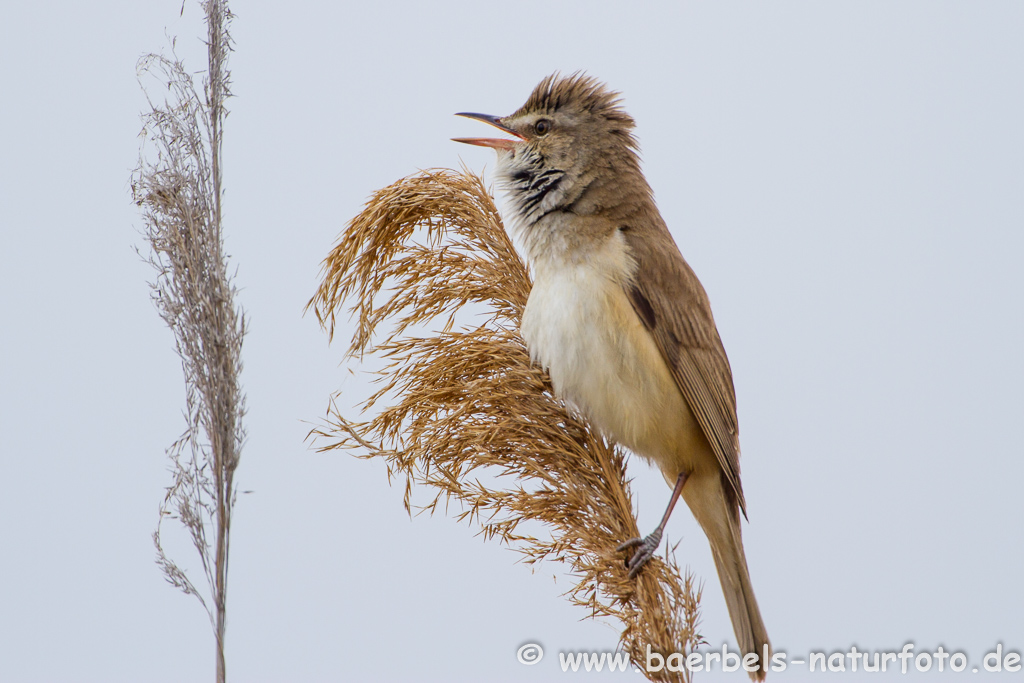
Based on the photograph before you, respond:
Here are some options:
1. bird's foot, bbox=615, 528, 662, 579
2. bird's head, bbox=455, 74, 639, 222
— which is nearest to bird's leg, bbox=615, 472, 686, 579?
bird's foot, bbox=615, 528, 662, 579

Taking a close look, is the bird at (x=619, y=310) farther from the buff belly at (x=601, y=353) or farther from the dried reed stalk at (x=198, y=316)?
the dried reed stalk at (x=198, y=316)

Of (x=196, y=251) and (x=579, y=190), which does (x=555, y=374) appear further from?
(x=196, y=251)

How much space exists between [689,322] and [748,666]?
1.23 metres

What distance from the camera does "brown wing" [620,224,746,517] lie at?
9.08 feet

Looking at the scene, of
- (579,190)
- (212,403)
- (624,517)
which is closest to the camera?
(212,403)

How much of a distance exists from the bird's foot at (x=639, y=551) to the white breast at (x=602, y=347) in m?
0.47

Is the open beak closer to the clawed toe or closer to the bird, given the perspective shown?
the bird

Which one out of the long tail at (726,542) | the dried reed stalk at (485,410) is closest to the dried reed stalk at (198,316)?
the dried reed stalk at (485,410)

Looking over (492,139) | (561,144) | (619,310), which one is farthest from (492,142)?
(619,310)

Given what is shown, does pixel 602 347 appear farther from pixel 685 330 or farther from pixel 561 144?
pixel 561 144

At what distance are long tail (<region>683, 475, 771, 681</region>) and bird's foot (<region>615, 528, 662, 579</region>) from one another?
0.68 metres

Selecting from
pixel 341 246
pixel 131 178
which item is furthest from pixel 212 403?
pixel 341 246

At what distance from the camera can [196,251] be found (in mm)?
1977

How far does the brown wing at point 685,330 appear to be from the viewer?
2.77 m
